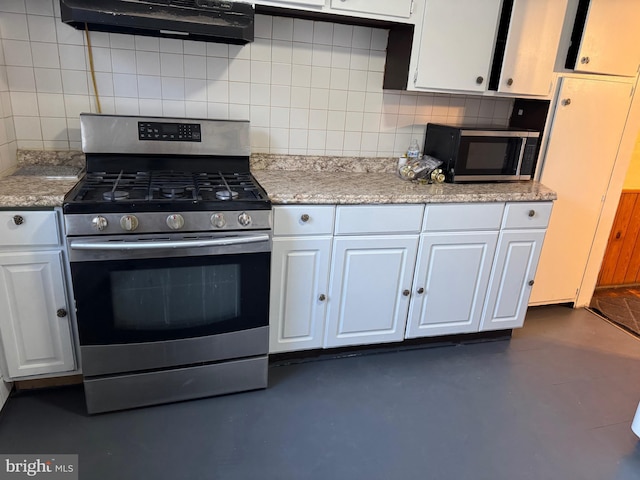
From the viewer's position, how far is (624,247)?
11.3ft

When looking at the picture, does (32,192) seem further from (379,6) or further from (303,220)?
(379,6)

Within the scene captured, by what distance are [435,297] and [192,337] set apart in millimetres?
1264

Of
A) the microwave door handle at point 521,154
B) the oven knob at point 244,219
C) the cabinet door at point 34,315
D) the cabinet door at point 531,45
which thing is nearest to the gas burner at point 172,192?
the oven knob at point 244,219

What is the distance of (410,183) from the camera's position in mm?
2381

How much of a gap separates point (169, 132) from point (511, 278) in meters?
1.97

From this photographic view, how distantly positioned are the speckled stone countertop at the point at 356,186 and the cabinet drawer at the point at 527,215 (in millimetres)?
36

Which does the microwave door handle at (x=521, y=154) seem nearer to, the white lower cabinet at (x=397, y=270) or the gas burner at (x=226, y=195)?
the white lower cabinet at (x=397, y=270)

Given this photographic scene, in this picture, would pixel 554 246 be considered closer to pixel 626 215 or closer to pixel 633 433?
pixel 626 215

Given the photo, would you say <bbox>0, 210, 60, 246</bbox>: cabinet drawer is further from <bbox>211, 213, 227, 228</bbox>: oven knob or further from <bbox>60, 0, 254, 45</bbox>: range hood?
<bbox>60, 0, 254, 45</bbox>: range hood

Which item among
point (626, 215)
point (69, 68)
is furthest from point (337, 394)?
point (626, 215)

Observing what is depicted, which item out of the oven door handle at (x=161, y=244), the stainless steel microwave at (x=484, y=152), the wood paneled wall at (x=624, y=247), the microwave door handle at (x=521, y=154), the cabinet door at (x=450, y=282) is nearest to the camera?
the oven door handle at (x=161, y=244)

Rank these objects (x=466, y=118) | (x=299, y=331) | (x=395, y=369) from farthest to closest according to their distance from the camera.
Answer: (x=466, y=118), (x=395, y=369), (x=299, y=331)

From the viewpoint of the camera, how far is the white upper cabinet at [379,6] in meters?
1.99

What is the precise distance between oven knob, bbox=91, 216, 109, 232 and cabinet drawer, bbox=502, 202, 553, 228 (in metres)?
1.90
